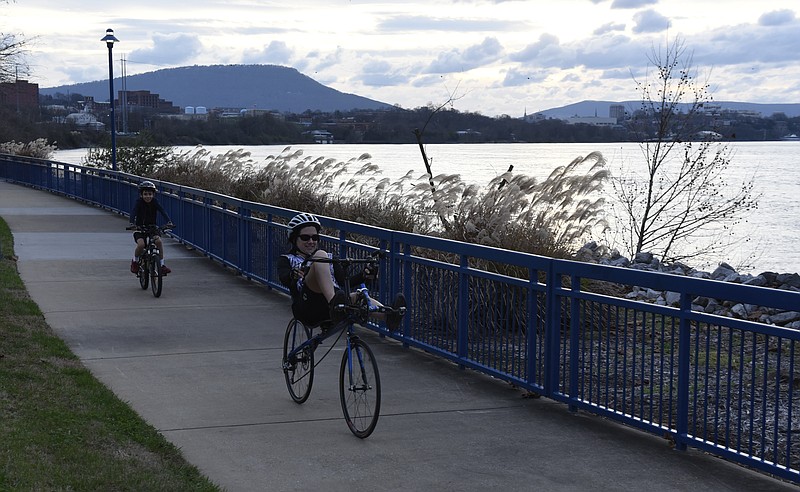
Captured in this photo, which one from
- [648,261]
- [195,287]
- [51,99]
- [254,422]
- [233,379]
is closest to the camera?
[254,422]

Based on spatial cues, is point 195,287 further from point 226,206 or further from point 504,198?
point 504,198

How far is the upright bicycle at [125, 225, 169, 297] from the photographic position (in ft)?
46.0

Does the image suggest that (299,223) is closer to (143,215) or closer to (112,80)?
(143,215)

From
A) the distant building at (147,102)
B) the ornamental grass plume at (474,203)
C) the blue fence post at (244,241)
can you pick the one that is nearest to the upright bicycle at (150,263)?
the blue fence post at (244,241)

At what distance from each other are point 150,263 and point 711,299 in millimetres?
7769

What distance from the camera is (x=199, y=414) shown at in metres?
7.89

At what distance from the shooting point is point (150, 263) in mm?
14289

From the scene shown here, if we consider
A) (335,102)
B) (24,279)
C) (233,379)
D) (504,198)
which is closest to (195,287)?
(24,279)

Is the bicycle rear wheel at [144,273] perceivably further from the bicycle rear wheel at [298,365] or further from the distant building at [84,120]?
the distant building at [84,120]

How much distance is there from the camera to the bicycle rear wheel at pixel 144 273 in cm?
1442

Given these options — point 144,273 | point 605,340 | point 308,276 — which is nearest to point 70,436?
point 308,276

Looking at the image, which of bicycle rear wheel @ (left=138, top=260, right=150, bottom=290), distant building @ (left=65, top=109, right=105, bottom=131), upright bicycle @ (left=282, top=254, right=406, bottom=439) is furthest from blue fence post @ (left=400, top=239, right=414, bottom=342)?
distant building @ (left=65, top=109, right=105, bottom=131)

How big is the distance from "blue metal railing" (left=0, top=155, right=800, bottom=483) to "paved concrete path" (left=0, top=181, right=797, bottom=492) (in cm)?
19

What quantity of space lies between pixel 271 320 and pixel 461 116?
57.4ft
